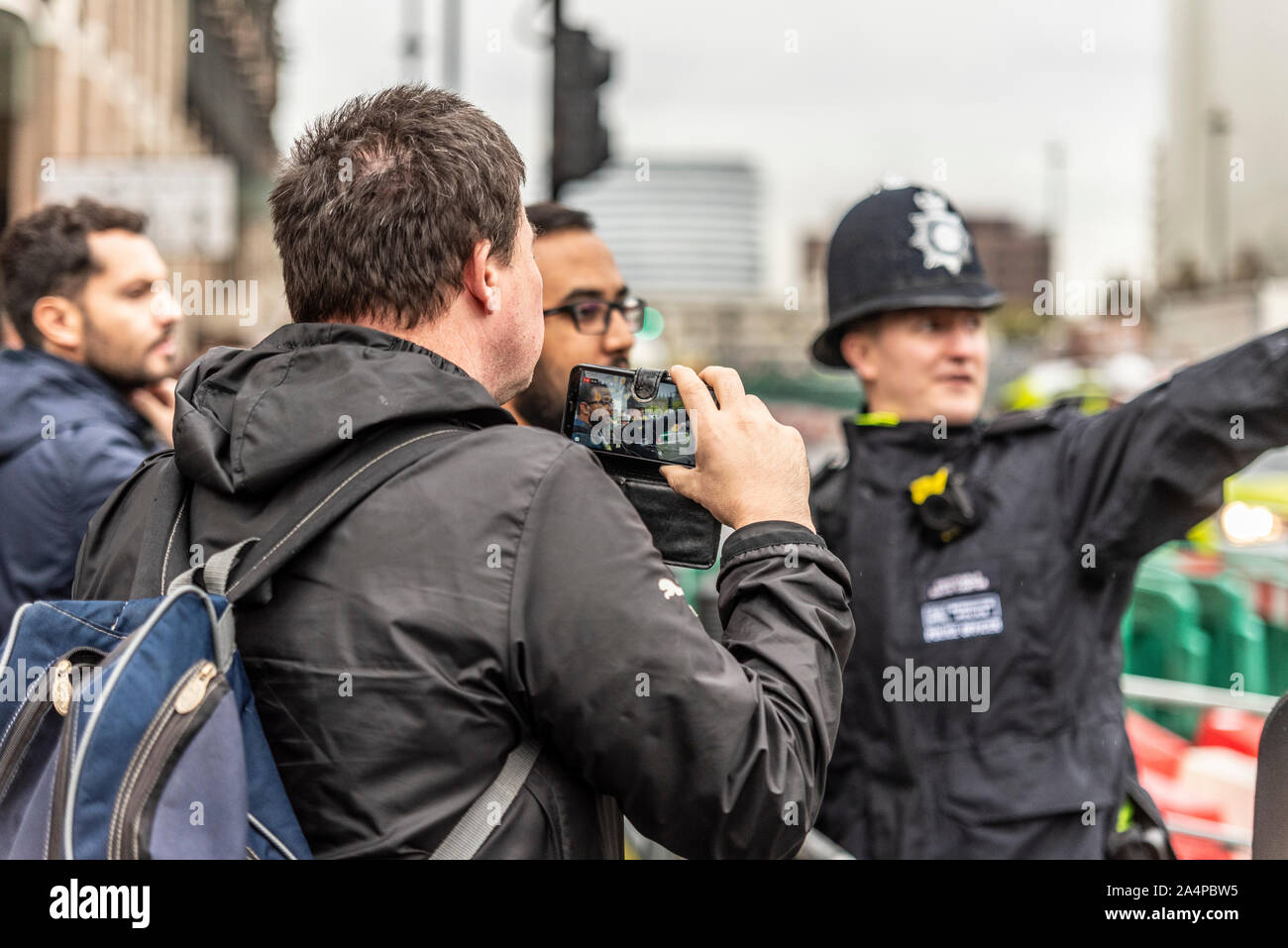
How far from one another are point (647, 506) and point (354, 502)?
19.4 inches

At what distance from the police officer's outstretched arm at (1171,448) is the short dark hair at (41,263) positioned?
280 cm

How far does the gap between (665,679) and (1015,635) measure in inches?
60.4

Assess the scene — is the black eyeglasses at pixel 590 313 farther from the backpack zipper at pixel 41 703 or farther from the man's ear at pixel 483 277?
the backpack zipper at pixel 41 703

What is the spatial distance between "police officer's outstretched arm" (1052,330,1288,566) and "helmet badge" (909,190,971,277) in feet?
1.92

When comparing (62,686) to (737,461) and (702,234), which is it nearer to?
(737,461)

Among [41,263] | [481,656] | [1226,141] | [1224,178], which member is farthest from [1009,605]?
[1224,178]

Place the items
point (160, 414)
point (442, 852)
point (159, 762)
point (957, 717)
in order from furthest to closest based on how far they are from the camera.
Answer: point (160, 414)
point (957, 717)
point (442, 852)
point (159, 762)

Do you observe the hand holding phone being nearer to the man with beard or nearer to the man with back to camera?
the man with back to camera

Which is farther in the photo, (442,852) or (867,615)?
(867,615)

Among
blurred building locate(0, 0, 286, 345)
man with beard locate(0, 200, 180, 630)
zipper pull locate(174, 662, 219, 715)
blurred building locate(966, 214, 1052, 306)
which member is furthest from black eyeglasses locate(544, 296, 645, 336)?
blurred building locate(966, 214, 1052, 306)

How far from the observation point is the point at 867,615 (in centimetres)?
293

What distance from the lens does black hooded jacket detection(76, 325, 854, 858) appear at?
155 cm
